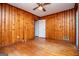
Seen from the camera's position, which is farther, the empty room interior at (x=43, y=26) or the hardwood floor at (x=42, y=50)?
the empty room interior at (x=43, y=26)

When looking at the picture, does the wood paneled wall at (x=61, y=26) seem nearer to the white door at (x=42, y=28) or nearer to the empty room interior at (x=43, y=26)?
the empty room interior at (x=43, y=26)

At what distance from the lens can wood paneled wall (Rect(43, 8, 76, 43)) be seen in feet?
21.8

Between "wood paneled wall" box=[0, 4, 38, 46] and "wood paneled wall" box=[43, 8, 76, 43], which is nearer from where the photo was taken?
"wood paneled wall" box=[0, 4, 38, 46]

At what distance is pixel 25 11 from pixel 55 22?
102 inches

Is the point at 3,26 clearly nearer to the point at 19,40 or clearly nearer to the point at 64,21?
the point at 19,40

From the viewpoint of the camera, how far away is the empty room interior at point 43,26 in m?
5.27

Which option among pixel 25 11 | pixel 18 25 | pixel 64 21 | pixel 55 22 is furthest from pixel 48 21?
pixel 18 25

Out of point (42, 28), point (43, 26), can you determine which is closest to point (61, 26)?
point (43, 26)

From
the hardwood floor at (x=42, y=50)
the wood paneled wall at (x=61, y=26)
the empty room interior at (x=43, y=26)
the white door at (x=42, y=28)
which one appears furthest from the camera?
the white door at (x=42, y=28)

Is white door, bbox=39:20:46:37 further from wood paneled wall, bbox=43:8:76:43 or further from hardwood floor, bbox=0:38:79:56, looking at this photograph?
hardwood floor, bbox=0:38:79:56

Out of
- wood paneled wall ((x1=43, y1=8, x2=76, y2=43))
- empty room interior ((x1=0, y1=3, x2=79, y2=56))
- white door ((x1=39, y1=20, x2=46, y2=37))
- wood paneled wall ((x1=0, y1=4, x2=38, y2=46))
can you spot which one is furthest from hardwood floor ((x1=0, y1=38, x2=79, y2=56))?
white door ((x1=39, y1=20, x2=46, y2=37))

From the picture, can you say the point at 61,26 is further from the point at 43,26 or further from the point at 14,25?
the point at 14,25

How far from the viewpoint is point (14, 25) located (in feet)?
20.3

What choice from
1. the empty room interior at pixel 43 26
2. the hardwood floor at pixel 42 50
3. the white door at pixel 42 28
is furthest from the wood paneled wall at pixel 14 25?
the white door at pixel 42 28
